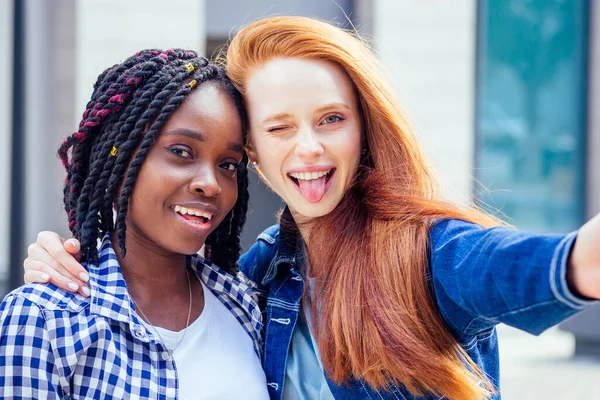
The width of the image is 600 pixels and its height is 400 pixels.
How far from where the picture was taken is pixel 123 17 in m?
5.08

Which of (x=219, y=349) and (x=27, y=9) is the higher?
(x=27, y=9)

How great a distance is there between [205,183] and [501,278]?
0.86 metres

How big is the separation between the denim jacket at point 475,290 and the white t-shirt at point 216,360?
0.24 feet

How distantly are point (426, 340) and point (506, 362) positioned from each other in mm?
4966

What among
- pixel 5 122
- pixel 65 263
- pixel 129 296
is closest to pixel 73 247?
pixel 65 263

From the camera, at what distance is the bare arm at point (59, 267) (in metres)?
1.91

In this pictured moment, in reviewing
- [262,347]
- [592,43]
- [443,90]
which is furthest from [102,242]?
[592,43]

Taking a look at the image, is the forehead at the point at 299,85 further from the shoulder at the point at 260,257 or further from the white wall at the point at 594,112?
the white wall at the point at 594,112

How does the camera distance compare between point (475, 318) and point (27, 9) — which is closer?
point (475, 318)

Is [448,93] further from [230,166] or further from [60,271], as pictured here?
[60,271]

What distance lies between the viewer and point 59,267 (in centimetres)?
195

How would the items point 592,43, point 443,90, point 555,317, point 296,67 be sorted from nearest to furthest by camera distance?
1. point 555,317
2. point 296,67
3. point 443,90
4. point 592,43

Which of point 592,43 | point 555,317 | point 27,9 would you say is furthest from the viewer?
point 592,43

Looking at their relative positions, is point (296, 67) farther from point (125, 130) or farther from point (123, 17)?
point (123, 17)
